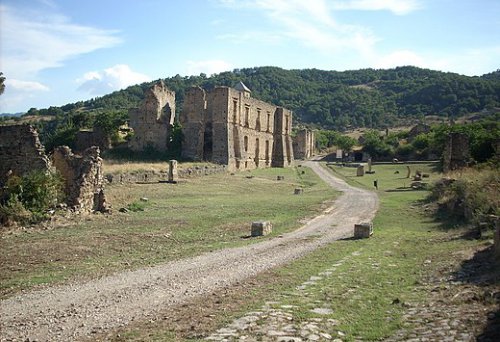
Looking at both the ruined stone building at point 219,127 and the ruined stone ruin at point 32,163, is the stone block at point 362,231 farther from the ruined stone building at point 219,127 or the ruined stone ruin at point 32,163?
the ruined stone building at point 219,127

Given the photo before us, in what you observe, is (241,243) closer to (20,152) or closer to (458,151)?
(20,152)

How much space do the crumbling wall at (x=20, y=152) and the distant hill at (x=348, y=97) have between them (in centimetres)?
9464

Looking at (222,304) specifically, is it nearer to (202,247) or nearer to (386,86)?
(202,247)

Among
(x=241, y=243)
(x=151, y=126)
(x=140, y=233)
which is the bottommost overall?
(x=241, y=243)

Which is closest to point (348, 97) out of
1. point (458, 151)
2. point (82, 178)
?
point (458, 151)

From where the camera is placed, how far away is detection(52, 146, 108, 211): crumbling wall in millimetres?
17688

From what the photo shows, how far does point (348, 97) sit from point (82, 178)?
150404mm

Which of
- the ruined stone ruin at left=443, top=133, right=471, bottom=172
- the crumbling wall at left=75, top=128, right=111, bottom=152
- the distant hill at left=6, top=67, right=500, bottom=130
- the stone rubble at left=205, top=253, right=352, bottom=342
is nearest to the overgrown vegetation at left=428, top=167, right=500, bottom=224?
the ruined stone ruin at left=443, top=133, right=471, bottom=172

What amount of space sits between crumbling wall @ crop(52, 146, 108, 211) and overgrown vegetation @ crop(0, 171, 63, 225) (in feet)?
2.53

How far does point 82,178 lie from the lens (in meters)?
17.9

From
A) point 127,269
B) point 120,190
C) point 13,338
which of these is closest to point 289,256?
point 127,269

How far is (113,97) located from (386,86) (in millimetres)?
103202

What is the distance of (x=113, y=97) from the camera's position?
13550 cm

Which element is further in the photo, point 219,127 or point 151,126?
point 219,127
